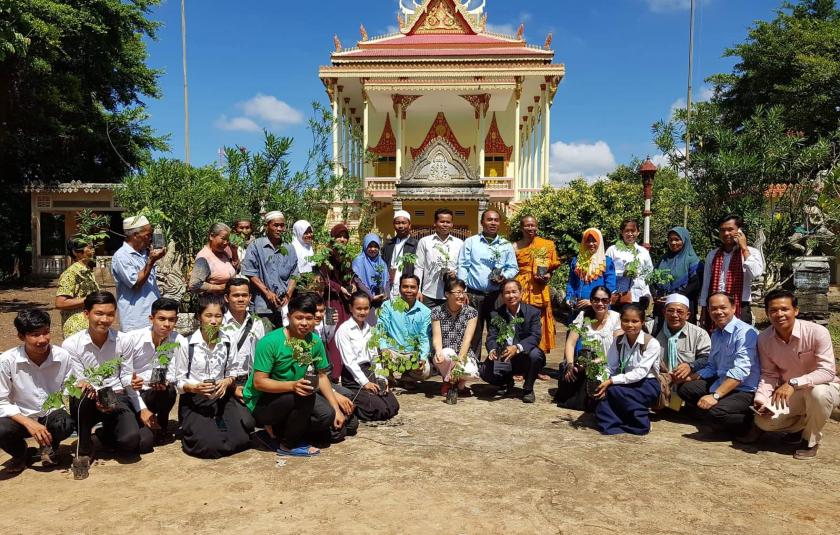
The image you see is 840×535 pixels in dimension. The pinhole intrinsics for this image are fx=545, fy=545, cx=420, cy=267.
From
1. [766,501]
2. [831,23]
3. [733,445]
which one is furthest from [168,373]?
[831,23]

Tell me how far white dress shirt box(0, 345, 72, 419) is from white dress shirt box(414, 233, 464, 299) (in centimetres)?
329

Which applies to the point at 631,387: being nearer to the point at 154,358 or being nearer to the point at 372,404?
the point at 372,404

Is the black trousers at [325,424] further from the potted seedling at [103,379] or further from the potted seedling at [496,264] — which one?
the potted seedling at [496,264]

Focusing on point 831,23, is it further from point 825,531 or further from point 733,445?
point 825,531

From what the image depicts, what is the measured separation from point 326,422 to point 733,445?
2.90 m

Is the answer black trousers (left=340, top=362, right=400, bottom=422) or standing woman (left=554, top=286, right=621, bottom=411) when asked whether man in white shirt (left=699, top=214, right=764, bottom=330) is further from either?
black trousers (left=340, top=362, right=400, bottom=422)

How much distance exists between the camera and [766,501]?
302 cm

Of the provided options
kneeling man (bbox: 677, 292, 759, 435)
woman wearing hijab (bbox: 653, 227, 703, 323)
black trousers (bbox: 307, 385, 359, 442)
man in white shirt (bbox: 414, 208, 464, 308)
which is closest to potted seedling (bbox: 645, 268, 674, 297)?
woman wearing hijab (bbox: 653, 227, 703, 323)

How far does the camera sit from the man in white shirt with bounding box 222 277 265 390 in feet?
12.8

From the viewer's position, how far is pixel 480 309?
18.2 feet

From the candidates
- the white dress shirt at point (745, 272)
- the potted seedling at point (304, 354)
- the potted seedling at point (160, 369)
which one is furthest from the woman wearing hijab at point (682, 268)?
the potted seedling at point (160, 369)

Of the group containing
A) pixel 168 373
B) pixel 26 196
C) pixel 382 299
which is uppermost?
pixel 26 196

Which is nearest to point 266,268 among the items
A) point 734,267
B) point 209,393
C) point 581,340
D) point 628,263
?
point 209,393

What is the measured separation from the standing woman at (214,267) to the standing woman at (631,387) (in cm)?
326
